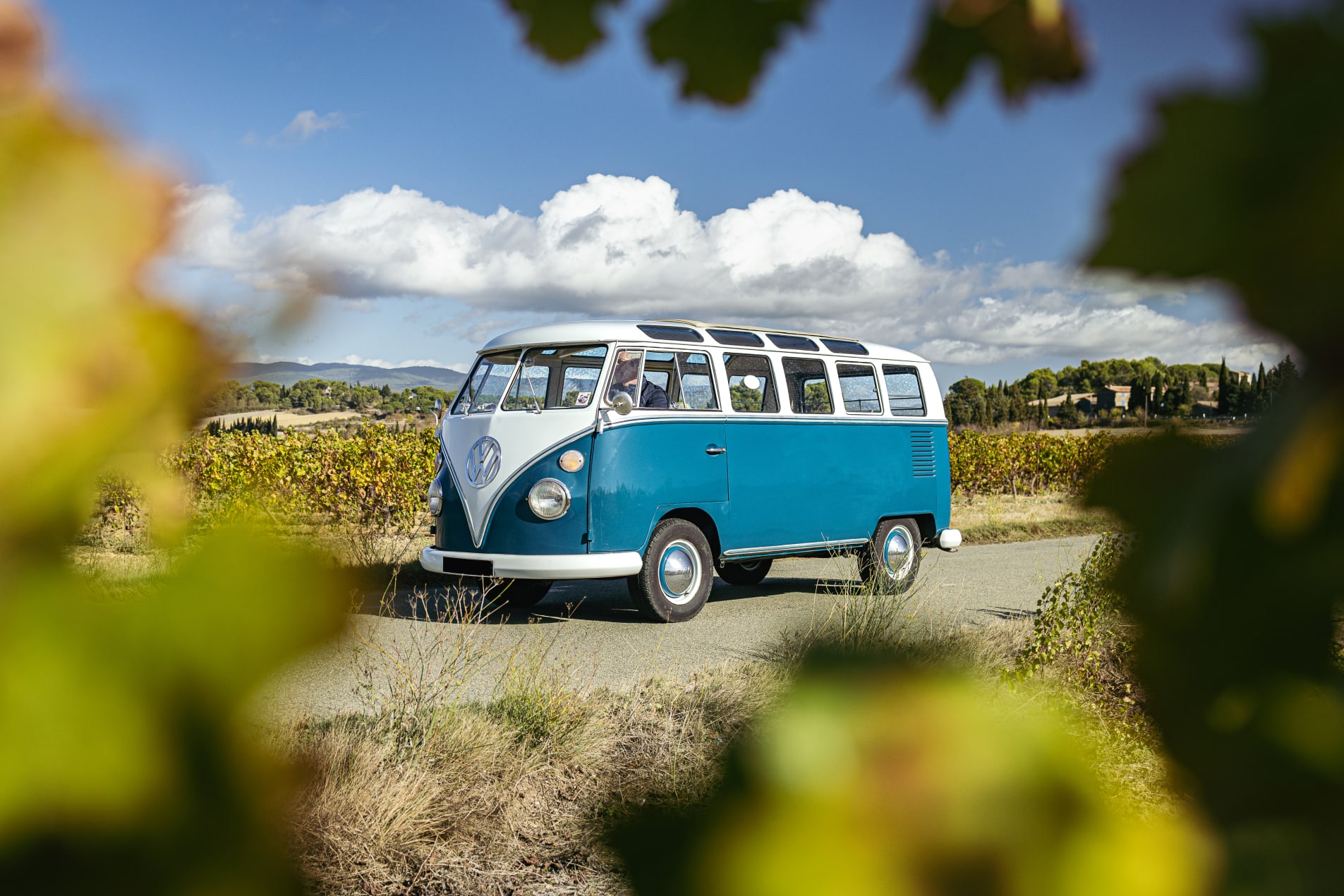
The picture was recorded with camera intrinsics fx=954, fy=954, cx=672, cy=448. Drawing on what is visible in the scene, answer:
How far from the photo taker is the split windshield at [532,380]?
674 centimetres

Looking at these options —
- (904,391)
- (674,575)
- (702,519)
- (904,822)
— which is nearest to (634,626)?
(674,575)

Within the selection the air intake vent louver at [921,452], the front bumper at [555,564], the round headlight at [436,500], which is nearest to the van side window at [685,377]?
the front bumper at [555,564]

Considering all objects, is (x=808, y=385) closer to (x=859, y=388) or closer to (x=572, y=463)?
(x=859, y=388)

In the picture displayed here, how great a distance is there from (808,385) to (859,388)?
57 cm

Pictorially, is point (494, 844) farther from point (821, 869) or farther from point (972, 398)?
point (972, 398)

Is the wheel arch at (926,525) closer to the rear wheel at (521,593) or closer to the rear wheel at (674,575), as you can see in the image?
the rear wheel at (674,575)

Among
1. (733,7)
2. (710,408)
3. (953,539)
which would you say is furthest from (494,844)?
(953,539)

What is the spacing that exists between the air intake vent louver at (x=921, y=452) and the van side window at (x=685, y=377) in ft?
6.96

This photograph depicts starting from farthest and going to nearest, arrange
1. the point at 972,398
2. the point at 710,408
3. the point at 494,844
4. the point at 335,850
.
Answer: the point at 972,398 → the point at 710,408 → the point at 494,844 → the point at 335,850

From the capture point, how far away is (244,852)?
232 mm

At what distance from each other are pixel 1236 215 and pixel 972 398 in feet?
105

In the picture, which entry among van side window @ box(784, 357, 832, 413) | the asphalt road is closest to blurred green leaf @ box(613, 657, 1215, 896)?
the asphalt road

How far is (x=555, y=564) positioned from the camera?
602 cm

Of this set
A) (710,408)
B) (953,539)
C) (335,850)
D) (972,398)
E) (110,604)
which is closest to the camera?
(110,604)
